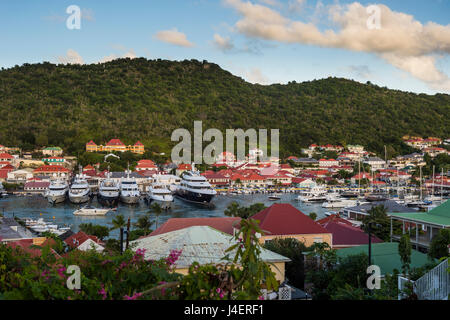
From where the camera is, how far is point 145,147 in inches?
2894

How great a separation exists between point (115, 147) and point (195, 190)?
31.4m

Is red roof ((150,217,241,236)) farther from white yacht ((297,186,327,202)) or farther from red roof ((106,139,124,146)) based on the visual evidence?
red roof ((106,139,124,146))

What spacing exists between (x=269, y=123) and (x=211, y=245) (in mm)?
94485

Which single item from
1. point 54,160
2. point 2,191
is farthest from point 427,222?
point 54,160

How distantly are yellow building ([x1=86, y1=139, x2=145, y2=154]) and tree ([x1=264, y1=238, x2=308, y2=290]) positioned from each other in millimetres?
60250

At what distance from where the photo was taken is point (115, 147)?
231 feet

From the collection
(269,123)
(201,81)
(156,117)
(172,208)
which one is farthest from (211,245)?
(201,81)

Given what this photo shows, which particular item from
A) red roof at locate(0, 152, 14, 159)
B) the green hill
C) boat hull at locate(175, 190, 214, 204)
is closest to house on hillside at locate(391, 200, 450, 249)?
boat hull at locate(175, 190, 214, 204)

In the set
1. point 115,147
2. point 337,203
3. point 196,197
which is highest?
point 115,147

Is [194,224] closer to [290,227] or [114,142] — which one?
[290,227]

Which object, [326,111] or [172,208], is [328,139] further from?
[172,208]

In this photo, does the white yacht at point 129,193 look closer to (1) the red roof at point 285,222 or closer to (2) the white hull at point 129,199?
(2) the white hull at point 129,199

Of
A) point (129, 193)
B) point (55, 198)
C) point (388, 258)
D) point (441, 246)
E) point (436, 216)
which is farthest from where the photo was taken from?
point (129, 193)

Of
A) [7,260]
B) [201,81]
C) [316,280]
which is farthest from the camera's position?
[201,81]
